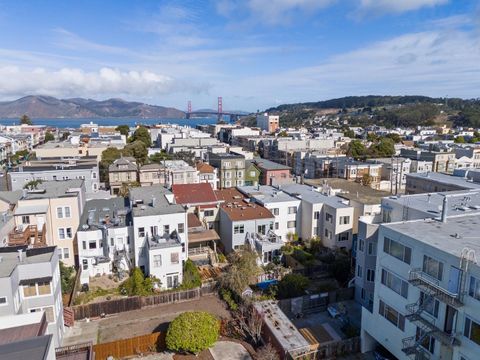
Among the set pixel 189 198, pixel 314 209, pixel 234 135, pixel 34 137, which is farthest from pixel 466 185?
pixel 34 137

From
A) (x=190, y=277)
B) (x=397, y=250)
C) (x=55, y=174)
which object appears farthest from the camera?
(x=55, y=174)

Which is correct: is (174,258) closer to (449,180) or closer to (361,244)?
(361,244)

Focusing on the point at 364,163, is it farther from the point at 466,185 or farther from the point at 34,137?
the point at 34,137

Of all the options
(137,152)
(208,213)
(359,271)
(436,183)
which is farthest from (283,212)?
(137,152)

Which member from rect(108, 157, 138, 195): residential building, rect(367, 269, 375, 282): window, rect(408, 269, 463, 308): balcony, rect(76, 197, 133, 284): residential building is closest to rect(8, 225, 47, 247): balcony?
rect(76, 197, 133, 284): residential building

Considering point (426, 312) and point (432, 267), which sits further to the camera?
point (426, 312)
